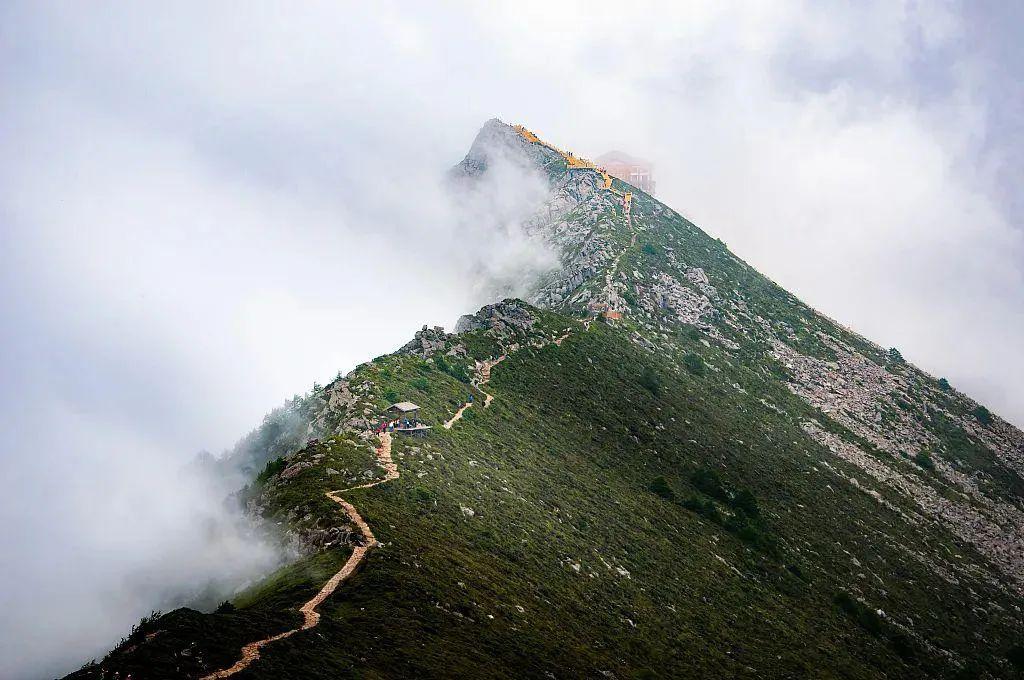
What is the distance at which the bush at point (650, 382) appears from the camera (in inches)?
4129

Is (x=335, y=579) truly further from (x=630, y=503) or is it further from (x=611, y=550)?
(x=630, y=503)

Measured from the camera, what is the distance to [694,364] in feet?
393

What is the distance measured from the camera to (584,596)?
172 feet

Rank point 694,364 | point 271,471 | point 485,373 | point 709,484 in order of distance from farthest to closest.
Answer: point 694,364
point 485,373
point 709,484
point 271,471

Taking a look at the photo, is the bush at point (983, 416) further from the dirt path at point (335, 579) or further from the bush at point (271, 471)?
the bush at point (271, 471)

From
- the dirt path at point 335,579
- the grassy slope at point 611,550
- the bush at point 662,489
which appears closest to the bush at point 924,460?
the grassy slope at point 611,550

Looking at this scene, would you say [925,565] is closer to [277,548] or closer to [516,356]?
[516,356]

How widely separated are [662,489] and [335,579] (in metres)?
50.7

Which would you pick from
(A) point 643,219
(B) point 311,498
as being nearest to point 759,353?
(A) point 643,219

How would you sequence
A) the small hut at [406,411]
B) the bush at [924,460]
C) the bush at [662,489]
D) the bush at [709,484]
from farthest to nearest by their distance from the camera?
1. the bush at [924,460]
2. the bush at [709,484]
3. the bush at [662,489]
4. the small hut at [406,411]

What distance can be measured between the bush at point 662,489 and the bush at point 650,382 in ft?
74.2

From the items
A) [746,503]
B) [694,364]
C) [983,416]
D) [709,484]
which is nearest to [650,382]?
[694,364]

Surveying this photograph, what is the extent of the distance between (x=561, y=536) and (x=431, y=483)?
12.0 m

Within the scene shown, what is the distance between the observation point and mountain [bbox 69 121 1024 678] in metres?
38.9
